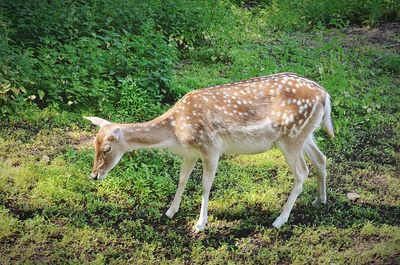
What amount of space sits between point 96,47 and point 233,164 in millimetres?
3158

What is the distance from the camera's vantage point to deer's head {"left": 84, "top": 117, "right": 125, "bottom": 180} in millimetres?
5684

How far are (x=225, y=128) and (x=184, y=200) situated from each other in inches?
43.1

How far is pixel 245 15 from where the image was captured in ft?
44.2

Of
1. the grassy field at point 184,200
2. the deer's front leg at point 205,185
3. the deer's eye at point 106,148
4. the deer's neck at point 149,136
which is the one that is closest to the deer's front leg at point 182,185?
the grassy field at point 184,200

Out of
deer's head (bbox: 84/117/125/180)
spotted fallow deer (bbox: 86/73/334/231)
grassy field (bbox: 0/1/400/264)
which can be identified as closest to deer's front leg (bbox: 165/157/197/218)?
spotted fallow deer (bbox: 86/73/334/231)

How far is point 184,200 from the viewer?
6.50 meters

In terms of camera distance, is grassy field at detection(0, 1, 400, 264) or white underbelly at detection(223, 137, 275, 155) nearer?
grassy field at detection(0, 1, 400, 264)

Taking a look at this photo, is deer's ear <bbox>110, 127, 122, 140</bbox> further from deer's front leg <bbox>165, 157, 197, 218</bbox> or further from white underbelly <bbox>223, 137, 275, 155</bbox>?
white underbelly <bbox>223, 137, 275, 155</bbox>

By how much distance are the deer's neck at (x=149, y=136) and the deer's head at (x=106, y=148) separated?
112 millimetres

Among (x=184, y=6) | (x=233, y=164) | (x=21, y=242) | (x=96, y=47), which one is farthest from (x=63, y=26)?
(x=21, y=242)

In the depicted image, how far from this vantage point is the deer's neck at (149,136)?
231 inches

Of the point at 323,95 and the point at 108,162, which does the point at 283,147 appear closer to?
the point at 323,95

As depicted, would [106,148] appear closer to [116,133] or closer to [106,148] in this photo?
[106,148]

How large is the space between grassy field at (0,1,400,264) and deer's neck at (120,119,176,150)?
77 centimetres
